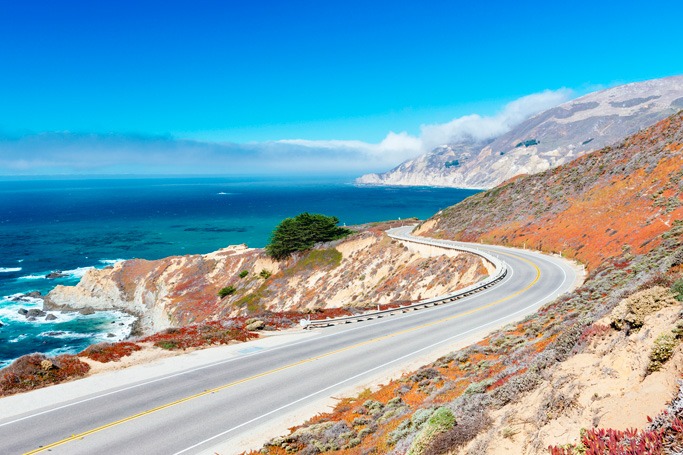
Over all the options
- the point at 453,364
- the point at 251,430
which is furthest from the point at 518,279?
the point at 251,430

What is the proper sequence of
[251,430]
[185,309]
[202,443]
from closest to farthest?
[202,443], [251,430], [185,309]

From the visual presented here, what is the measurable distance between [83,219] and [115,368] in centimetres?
18646

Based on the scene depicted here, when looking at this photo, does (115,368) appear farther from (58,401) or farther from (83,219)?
(83,219)

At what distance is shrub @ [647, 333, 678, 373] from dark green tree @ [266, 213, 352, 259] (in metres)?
62.1

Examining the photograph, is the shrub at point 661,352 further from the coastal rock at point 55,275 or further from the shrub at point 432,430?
the coastal rock at point 55,275

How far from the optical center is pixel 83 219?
173 meters

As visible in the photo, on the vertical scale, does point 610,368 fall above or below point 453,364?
above

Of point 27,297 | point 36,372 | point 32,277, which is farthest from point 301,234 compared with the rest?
point 32,277

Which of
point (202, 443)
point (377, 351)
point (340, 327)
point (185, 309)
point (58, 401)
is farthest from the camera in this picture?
point (185, 309)

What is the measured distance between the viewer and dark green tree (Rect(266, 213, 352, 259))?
68.3 meters

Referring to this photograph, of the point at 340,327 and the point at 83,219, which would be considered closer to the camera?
the point at 340,327

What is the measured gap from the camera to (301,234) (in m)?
69.1

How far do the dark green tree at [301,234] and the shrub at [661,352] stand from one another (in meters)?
62.1

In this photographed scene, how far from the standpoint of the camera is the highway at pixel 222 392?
13.0 metres
